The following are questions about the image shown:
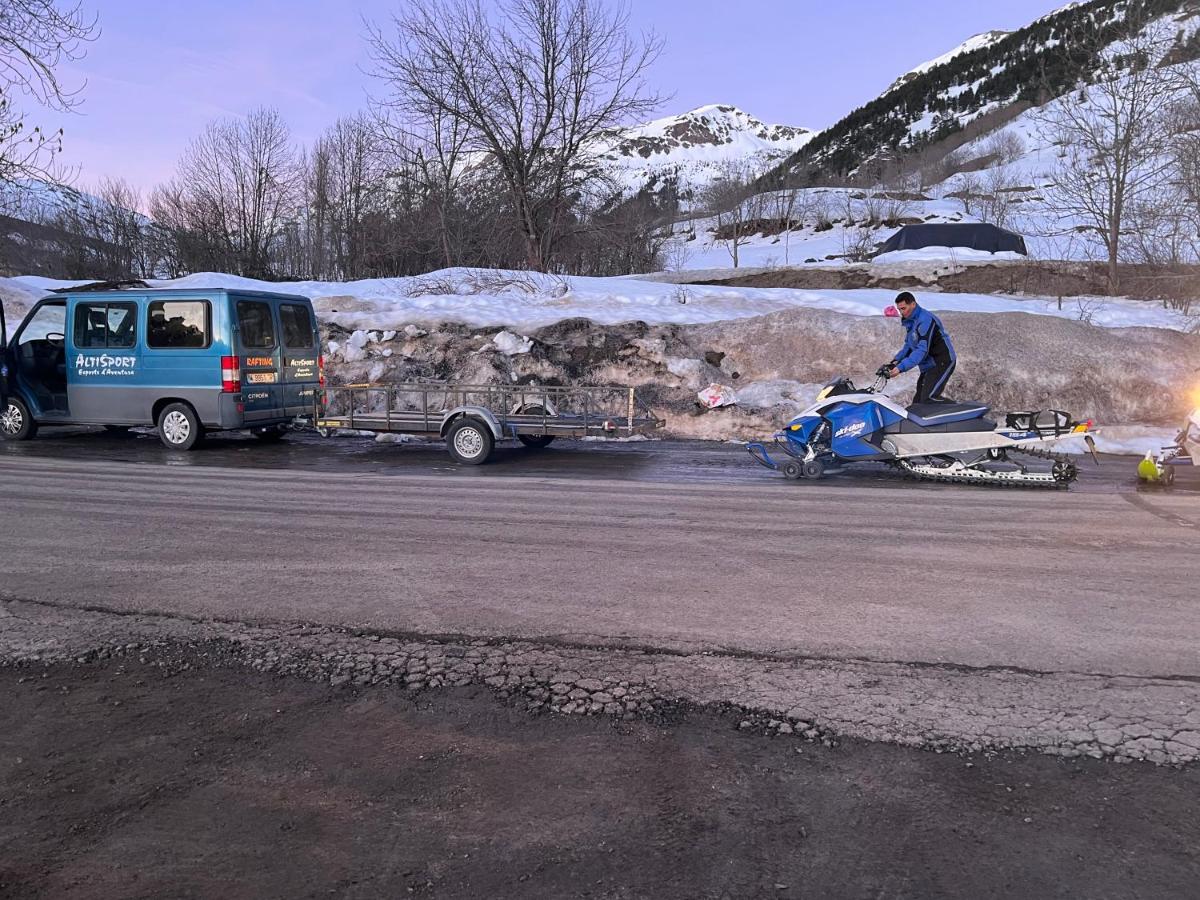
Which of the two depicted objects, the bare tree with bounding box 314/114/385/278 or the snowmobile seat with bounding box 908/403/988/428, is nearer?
the snowmobile seat with bounding box 908/403/988/428

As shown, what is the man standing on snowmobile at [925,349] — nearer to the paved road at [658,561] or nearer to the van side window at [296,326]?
the paved road at [658,561]

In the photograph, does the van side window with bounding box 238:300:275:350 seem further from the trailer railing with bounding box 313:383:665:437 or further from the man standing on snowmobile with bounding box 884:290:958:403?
the man standing on snowmobile with bounding box 884:290:958:403

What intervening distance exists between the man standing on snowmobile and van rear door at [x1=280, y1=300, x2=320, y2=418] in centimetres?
816

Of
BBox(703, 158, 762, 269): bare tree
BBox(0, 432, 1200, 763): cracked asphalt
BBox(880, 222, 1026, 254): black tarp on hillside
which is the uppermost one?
BBox(703, 158, 762, 269): bare tree

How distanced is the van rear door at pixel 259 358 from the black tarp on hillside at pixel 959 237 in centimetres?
4705

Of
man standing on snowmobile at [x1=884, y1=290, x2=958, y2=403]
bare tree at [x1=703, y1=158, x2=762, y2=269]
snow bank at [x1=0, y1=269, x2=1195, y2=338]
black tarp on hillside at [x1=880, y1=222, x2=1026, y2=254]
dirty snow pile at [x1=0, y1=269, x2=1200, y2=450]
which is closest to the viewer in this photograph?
man standing on snowmobile at [x1=884, y1=290, x2=958, y2=403]

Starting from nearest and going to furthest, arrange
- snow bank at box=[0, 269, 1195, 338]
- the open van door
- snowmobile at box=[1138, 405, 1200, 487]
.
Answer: snowmobile at box=[1138, 405, 1200, 487], the open van door, snow bank at box=[0, 269, 1195, 338]

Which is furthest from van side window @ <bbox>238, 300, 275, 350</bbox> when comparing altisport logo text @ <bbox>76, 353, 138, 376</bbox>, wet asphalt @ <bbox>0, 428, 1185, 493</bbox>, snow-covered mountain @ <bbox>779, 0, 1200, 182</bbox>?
snow-covered mountain @ <bbox>779, 0, 1200, 182</bbox>

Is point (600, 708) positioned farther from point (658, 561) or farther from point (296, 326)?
point (296, 326)

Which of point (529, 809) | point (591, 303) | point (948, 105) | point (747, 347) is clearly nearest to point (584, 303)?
point (591, 303)

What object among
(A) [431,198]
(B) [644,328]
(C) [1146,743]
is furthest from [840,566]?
(A) [431,198]

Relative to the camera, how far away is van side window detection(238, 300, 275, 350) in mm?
12070

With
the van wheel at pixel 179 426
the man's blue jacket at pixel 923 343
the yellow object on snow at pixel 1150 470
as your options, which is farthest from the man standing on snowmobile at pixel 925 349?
the van wheel at pixel 179 426

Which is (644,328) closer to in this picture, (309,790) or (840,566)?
(840,566)
